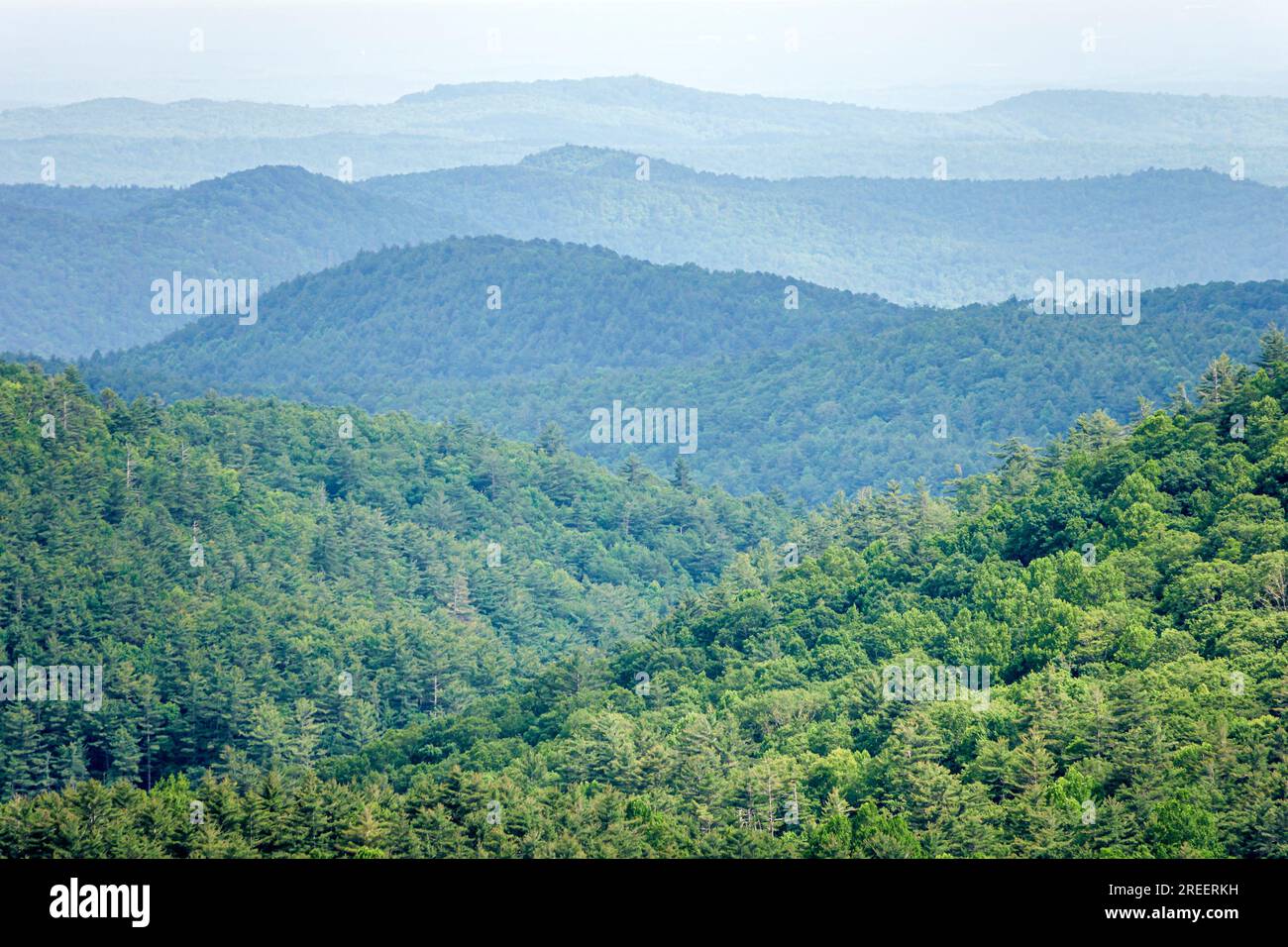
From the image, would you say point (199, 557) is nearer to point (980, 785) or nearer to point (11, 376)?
point (11, 376)

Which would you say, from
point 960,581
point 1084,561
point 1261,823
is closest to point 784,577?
point 960,581
